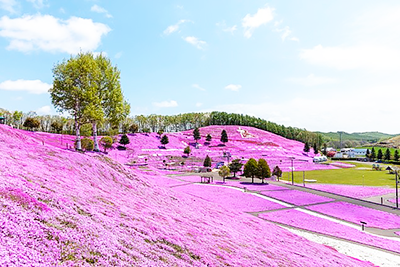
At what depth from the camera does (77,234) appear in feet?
27.8

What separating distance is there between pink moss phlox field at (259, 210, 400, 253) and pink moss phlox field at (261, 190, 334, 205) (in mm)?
5896

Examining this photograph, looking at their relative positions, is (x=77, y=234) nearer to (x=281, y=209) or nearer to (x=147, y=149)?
(x=281, y=209)

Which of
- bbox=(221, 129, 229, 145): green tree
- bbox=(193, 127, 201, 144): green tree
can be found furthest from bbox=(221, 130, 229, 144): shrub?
bbox=(193, 127, 201, 144): green tree

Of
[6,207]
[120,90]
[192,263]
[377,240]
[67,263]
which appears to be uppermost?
[120,90]

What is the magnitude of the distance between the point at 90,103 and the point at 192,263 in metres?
34.3

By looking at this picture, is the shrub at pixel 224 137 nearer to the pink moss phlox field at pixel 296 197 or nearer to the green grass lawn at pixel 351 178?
the green grass lawn at pixel 351 178

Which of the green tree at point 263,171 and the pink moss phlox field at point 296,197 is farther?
the green tree at point 263,171

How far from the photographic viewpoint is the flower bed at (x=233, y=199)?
115 feet

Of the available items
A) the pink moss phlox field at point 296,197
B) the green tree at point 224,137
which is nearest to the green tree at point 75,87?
the pink moss phlox field at point 296,197

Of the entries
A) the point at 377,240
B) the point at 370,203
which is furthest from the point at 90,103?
the point at 370,203

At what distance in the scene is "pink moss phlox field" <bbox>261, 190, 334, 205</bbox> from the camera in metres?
39.4

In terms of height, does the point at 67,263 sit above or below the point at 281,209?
above

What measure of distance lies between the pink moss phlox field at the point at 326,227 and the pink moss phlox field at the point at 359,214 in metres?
4.14

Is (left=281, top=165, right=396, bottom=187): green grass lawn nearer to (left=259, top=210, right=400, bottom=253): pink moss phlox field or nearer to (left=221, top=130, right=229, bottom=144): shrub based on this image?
(left=259, top=210, right=400, bottom=253): pink moss phlox field
